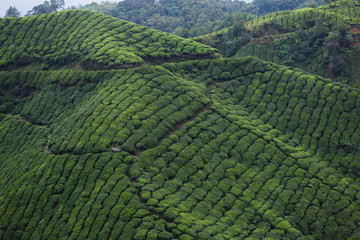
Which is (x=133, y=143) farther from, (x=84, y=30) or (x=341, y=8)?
(x=341, y=8)

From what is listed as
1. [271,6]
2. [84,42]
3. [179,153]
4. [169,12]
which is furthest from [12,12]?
[179,153]

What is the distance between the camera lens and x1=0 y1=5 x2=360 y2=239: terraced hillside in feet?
85.8

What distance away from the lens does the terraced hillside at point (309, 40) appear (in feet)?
162

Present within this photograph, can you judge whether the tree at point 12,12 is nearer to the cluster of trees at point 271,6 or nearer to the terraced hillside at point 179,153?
the terraced hillside at point 179,153

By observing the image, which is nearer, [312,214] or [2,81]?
[312,214]

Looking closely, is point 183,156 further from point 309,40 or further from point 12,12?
point 12,12

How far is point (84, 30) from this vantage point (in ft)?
159

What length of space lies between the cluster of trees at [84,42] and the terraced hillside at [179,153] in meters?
1.83

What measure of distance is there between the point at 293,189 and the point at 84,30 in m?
35.3

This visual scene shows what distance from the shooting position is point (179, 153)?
30.7m

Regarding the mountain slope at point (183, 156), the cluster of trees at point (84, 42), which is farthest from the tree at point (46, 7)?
the mountain slope at point (183, 156)

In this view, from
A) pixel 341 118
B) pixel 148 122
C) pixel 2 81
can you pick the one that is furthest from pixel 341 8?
pixel 2 81

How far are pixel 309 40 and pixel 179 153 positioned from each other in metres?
33.9

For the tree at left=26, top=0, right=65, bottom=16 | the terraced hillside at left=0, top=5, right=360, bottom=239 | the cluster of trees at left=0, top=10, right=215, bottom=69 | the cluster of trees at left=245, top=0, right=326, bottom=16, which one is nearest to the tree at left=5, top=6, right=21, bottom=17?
the tree at left=26, top=0, right=65, bottom=16
